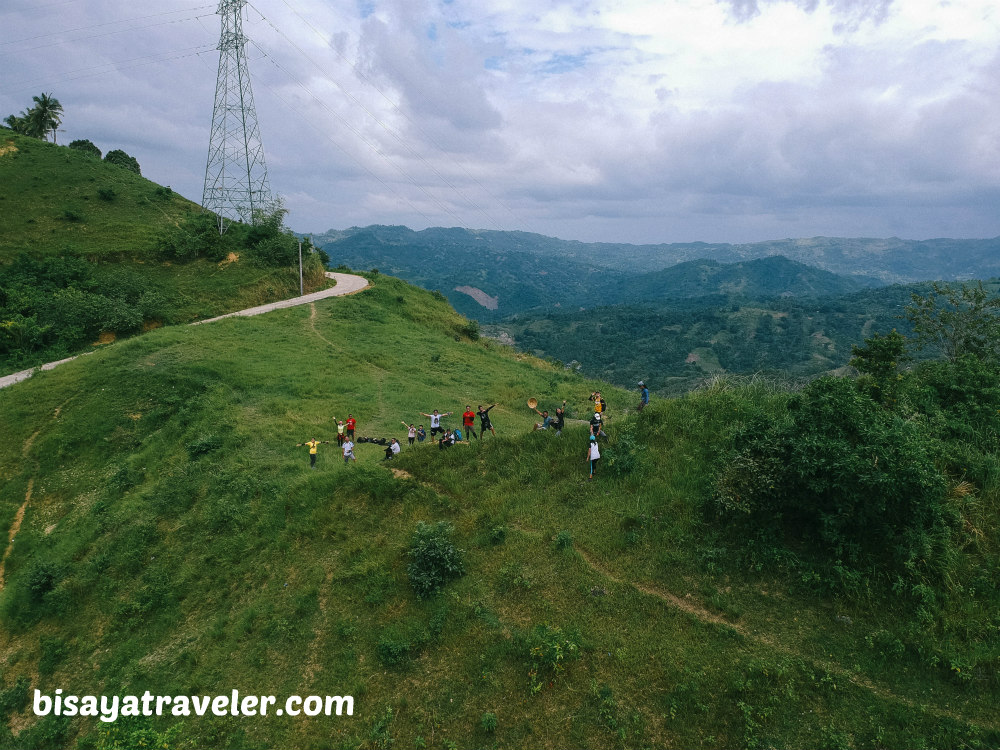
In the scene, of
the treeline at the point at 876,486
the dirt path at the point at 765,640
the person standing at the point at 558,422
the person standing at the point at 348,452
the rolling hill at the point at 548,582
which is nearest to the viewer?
the dirt path at the point at 765,640

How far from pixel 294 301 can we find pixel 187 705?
125 feet

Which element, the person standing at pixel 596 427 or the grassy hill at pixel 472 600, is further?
the person standing at pixel 596 427

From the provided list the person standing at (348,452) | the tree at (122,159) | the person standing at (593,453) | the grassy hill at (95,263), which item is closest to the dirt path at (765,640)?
the person standing at (593,453)

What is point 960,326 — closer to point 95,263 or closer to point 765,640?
point 765,640

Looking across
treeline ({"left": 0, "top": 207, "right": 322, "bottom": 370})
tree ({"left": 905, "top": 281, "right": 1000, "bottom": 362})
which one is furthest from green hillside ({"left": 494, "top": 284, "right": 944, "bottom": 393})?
treeline ({"left": 0, "top": 207, "right": 322, "bottom": 370})

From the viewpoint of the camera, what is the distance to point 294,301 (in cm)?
4475

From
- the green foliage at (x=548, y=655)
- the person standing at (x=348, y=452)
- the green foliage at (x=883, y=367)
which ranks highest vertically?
the green foliage at (x=883, y=367)

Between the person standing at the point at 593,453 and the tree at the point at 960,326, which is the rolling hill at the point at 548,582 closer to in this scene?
the person standing at the point at 593,453

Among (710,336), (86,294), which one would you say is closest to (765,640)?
(86,294)

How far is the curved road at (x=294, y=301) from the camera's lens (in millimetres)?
30172

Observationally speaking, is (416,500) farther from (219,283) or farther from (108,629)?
(219,283)

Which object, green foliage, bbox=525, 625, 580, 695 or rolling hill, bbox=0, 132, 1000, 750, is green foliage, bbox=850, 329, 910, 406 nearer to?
rolling hill, bbox=0, 132, 1000, 750

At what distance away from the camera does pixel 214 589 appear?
48.1 feet

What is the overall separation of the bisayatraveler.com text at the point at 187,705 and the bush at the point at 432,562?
284 centimetres
